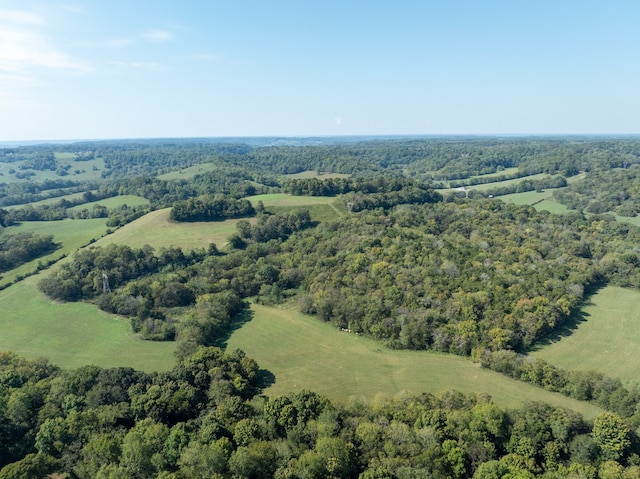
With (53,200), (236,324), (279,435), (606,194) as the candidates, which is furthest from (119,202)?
(606,194)

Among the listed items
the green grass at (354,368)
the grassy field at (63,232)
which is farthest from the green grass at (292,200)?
the green grass at (354,368)

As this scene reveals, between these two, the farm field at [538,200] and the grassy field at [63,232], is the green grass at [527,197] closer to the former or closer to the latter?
the farm field at [538,200]

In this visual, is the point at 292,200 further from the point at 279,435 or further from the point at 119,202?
the point at 279,435

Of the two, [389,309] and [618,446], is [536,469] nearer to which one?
[618,446]

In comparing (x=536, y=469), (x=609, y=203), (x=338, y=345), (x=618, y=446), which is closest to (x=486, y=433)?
(x=536, y=469)

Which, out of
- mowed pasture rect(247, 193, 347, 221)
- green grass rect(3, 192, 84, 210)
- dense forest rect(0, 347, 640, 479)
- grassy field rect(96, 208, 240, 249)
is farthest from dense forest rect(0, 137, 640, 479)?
green grass rect(3, 192, 84, 210)

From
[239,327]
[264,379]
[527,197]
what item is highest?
[527,197]
